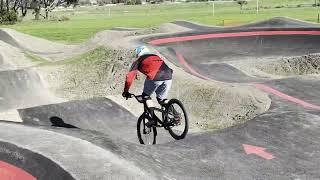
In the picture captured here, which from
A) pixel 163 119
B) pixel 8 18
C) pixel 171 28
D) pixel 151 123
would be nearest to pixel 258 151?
pixel 163 119

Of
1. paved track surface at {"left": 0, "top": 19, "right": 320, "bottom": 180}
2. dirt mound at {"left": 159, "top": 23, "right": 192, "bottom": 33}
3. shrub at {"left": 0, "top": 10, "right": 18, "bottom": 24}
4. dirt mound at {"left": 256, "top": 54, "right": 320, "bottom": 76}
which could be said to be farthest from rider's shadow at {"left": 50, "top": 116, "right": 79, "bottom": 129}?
shrub at {"left": 0, "top": 10, "right": 18, "bottom": 24}

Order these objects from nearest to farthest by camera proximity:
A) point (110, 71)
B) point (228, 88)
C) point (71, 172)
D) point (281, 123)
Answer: point (71, 172)
point (281, 123)
point (228, 88)
point (110, 71)

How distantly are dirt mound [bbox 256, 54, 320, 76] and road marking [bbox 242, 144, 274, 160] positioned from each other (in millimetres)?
13357

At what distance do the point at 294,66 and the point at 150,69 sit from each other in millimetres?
14411

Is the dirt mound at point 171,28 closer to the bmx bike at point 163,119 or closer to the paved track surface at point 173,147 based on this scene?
the paved track surface at point 173,147

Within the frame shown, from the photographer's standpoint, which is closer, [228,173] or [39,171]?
[39,171]

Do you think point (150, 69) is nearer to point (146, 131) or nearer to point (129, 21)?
point (146, 131)

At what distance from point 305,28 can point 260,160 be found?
60.4 feet

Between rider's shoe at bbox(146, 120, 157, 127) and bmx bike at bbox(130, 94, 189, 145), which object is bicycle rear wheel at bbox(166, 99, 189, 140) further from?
rider's shoe at bbox(146, 120, 157, 127)

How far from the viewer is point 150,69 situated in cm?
895

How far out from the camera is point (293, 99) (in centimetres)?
1281

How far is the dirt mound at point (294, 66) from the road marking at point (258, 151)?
43.8 ft

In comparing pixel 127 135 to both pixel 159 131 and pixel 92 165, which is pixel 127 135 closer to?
pixel 159 131

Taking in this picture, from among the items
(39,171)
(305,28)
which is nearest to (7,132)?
(39,171)
